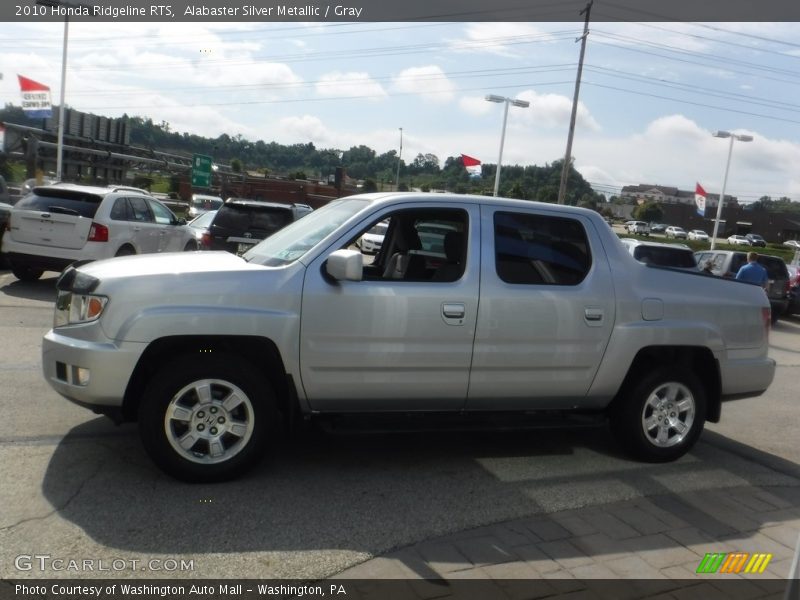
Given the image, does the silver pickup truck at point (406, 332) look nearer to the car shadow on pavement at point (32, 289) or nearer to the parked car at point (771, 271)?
the car shadow on pavement at point (32, 289)

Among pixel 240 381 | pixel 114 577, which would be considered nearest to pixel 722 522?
pixel 240 381

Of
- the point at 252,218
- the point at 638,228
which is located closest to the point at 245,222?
the point at 252,218

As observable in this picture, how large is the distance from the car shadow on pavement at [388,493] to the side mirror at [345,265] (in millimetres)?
1376

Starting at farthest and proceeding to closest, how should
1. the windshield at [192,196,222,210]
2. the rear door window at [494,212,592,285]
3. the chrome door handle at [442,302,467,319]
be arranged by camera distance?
the windshield at [192,196,222,210] → the rear door window at [494,212,592,285] → the chrome door handle at [442,302,467,319]

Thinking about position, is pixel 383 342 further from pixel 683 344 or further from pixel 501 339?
pixel 683 344

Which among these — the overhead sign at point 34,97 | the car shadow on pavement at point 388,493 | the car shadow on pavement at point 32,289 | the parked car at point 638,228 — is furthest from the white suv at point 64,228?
the parked car at point 638,228

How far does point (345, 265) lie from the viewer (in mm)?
4574

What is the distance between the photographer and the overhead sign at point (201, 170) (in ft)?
125

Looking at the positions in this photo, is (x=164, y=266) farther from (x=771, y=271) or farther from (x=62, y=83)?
(x=62, y=83)

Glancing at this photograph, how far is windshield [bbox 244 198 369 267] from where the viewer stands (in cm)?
498

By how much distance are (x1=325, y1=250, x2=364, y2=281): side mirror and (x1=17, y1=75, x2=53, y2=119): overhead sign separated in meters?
28.4

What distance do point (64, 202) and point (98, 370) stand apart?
8835 mm

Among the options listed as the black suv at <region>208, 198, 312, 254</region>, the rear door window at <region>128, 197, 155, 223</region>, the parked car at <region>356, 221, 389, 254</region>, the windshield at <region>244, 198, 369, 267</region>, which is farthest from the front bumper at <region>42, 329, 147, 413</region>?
the rear door window at <region>128, 197, 155, 223</region>

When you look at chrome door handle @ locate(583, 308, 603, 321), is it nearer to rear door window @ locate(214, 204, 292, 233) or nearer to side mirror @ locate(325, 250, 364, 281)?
side mirror @ locate(325, 250, 364, 281)
